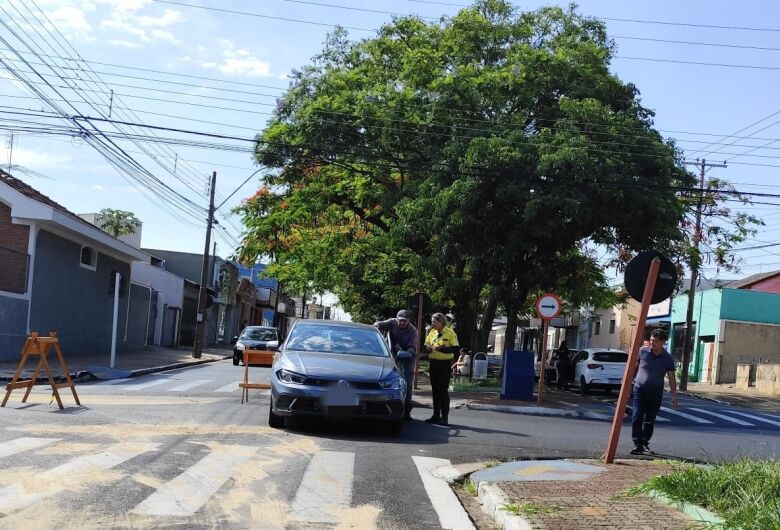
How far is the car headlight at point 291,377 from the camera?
33.7 feet

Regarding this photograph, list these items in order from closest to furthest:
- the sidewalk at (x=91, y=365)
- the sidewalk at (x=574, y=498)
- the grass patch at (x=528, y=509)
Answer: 1. the sidewalk at (x=574, y=498)
2. the grass patch at (x=528, y=509)
3. the sidewalk at (x=91, y=365)

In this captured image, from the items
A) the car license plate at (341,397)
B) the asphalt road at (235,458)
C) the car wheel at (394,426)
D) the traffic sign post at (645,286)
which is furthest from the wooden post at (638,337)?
the car license plate at (341,397)

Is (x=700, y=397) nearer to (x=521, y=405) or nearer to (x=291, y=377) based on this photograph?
(x=521, y=405)

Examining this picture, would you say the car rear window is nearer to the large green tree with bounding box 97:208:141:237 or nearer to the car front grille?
the car front grille

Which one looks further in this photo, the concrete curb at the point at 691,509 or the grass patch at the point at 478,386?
the grass patch at the point at 478,386

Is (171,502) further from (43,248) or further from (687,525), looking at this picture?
(43,248)

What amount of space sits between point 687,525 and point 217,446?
16.9 ft

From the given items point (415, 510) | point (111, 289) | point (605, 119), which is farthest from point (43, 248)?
point (415, 510)

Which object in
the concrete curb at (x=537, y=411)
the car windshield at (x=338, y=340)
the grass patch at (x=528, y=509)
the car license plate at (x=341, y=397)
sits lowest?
the concrete curb at (x=537, y=411)

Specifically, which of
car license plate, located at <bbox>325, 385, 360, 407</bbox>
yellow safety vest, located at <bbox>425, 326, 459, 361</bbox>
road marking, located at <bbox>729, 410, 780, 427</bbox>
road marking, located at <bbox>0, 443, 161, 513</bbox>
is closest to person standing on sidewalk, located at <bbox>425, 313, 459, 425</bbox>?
yellow safety vest, located at <bbox>425, 326, 459, 361</bbox>

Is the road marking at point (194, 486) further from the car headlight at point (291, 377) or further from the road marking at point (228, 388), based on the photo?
the road marking at point (228, 388)

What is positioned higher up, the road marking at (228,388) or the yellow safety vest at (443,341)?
the yellow safety vest at (443,341)

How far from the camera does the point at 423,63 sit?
2258 cm

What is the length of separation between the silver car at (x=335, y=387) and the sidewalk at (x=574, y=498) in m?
2.09
